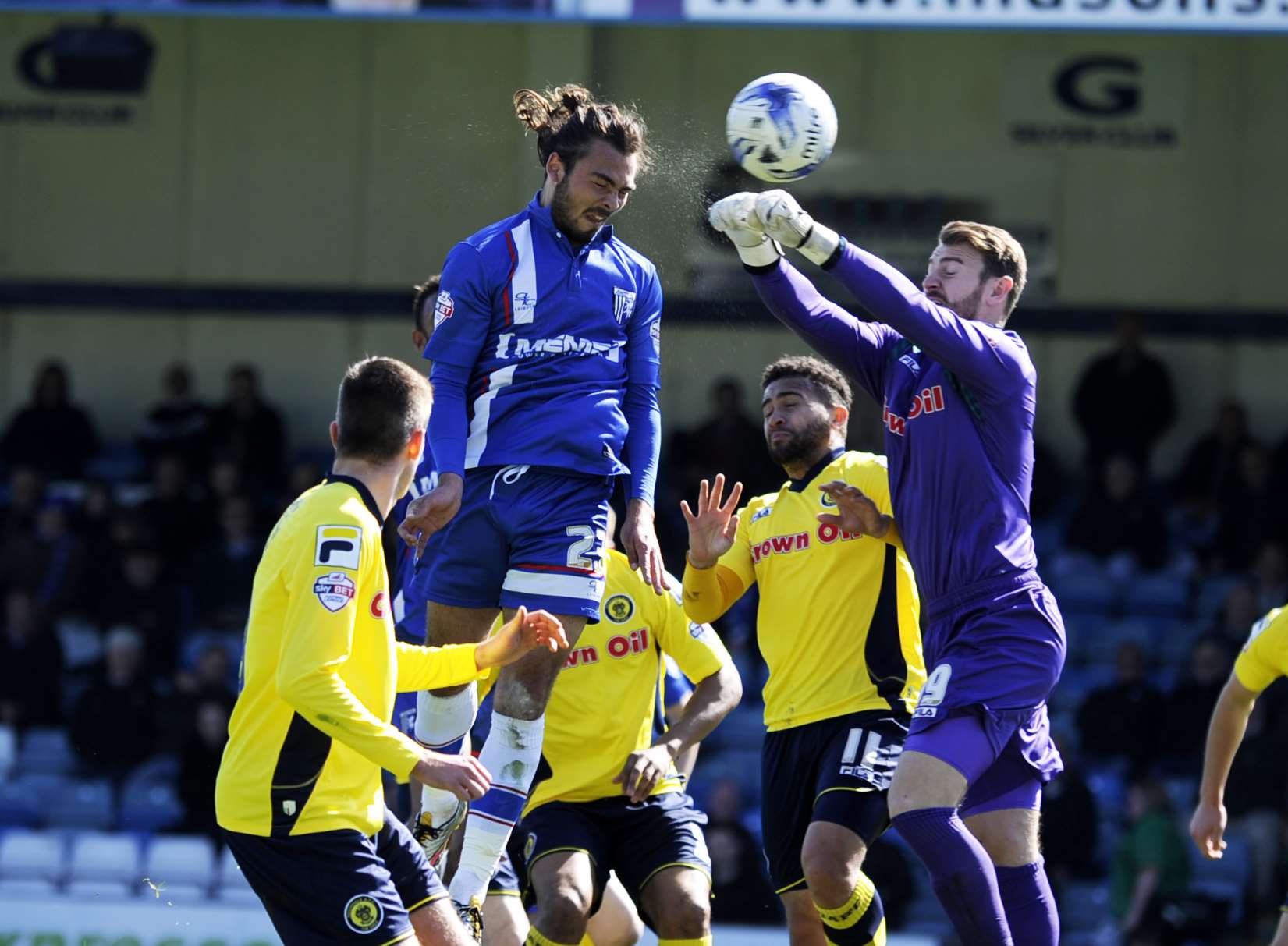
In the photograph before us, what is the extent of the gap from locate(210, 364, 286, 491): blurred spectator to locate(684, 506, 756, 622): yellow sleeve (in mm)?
8517

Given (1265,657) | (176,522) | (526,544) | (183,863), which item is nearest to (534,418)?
(526,544)

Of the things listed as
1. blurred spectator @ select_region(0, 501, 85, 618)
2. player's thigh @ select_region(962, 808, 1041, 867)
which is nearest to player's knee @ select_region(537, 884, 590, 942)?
player's thigh @ select_region(962, 808, 1041, 867)

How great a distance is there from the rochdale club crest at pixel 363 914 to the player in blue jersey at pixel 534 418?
3.24 ft

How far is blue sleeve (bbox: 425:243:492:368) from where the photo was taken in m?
5.59

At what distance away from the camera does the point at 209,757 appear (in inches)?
462

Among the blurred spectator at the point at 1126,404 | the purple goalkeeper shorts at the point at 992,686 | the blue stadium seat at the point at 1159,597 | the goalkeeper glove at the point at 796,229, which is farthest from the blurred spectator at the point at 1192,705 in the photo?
the goalkeeper glove at the point at 796,229

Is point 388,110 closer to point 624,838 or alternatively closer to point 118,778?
point 118,778

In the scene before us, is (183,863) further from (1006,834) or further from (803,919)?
(1006,834)

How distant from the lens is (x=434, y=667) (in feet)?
16.5

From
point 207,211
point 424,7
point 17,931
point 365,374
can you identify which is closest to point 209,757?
point 17,931

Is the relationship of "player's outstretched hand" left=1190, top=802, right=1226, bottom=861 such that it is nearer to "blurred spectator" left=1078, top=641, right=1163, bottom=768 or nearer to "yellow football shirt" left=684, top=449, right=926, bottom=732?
"yellow football shirt" left=684, top=449, right=926, bottom=732

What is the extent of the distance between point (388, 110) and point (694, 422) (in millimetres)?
3530

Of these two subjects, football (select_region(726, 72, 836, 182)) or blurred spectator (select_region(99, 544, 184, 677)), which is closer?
football (select_region(726, 72, 836, 182))

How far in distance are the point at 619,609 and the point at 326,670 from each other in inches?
89.2
